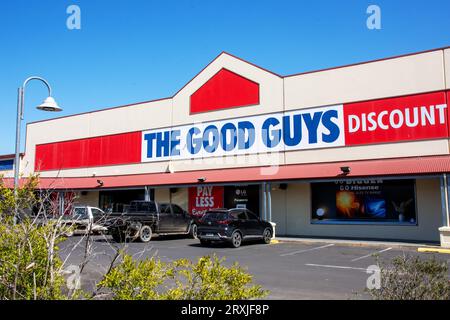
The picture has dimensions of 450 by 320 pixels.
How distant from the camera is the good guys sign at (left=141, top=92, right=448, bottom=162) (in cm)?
1959

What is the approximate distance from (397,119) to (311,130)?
4.29 metres

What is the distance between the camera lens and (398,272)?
4.82m

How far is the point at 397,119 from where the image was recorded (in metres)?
20.2

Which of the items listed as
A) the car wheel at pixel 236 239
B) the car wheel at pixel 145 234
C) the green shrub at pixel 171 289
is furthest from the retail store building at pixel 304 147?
the green shrub at pixel 171 289

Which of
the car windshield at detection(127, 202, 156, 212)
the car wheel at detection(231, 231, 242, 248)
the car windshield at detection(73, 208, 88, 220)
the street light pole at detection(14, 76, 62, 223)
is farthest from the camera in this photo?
the car windshield at detection(127, 202, 156, 212)

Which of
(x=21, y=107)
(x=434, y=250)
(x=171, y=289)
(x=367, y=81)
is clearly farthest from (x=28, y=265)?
(x=367, y=81)

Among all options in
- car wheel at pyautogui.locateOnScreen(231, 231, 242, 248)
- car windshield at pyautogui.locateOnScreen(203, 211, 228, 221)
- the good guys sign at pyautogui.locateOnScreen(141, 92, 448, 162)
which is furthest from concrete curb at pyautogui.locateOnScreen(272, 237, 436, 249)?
the good guys sign at pyautogui.locateOnScreen(141, 92, 448, 162)

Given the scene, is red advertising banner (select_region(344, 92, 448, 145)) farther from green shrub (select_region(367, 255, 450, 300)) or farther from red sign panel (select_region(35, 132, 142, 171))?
green shrub (select_region(367, 255, 450, 300))

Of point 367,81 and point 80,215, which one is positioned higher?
point 367,81

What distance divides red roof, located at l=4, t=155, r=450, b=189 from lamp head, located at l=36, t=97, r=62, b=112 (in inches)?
95.1

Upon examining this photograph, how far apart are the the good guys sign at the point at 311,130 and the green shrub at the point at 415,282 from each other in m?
16.1

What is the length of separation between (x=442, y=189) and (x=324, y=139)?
6.48 m

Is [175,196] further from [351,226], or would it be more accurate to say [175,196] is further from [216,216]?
[351,226]
